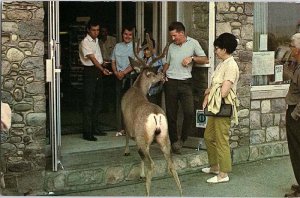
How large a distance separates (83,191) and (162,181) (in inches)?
38.3

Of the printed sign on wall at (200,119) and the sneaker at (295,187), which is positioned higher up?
the printed sign on wall at (200,119)

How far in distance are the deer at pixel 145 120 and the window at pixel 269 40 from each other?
1.60 meters

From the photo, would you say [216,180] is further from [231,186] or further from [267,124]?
[267,124]

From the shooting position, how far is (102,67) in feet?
25.2

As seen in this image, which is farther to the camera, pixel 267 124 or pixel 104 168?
pixel 267 124

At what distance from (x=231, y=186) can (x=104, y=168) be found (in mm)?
1449

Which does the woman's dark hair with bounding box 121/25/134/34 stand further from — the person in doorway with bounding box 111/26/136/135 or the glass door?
the glass door

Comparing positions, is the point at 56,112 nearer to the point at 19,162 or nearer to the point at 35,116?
the point at 35,116

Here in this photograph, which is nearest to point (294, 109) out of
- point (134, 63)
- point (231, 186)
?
point (231, 186)

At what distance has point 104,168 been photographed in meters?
6.45

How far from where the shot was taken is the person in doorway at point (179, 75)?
7184 mm

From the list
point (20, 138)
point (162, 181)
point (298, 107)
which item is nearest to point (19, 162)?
point (20, 138)

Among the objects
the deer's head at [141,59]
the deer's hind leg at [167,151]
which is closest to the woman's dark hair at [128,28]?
the deer's head at [141,59]

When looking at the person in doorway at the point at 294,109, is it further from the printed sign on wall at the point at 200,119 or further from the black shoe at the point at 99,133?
the black shoe at the point at 99,133
